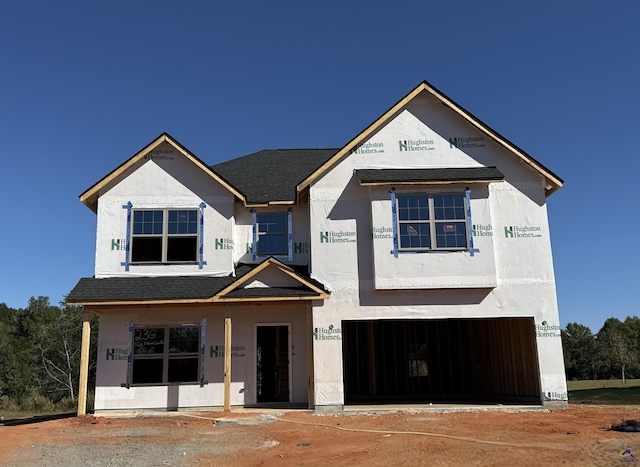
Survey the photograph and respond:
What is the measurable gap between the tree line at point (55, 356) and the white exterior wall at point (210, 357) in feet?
59.9

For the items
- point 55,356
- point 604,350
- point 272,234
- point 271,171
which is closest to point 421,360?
point 272,234

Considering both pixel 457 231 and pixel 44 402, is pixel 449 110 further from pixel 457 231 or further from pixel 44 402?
pixel 44 402

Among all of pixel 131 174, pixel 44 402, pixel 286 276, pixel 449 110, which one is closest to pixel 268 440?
pixel 286 276

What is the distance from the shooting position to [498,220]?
16.7m

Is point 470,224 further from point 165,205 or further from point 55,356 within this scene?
point 55,356

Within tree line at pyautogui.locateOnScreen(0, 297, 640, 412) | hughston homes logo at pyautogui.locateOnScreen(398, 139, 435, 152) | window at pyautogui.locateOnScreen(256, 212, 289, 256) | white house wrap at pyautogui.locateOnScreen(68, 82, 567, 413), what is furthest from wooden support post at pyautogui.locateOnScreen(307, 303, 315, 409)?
tree line at pyautogui.locateOnScreen(0, 297, 640, 412)

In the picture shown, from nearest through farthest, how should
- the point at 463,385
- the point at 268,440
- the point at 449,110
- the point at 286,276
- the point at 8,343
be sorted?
1. the point at 268,440
2. the point at 286,276
3. the point at 449,110
4. the point at 463,385
5. the point at 8,343

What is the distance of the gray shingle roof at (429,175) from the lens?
16188 mm

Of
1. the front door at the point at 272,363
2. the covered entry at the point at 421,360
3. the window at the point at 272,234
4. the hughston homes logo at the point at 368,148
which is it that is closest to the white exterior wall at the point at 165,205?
the window at the point at 272,234

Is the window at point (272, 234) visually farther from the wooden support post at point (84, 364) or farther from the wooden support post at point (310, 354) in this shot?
the wooden support post at point (84, 364)

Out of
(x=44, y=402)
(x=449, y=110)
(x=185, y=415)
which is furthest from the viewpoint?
(x=44, y=402)

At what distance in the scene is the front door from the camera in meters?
17.6

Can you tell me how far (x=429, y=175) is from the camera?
54.0ft

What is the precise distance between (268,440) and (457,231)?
8459mm
